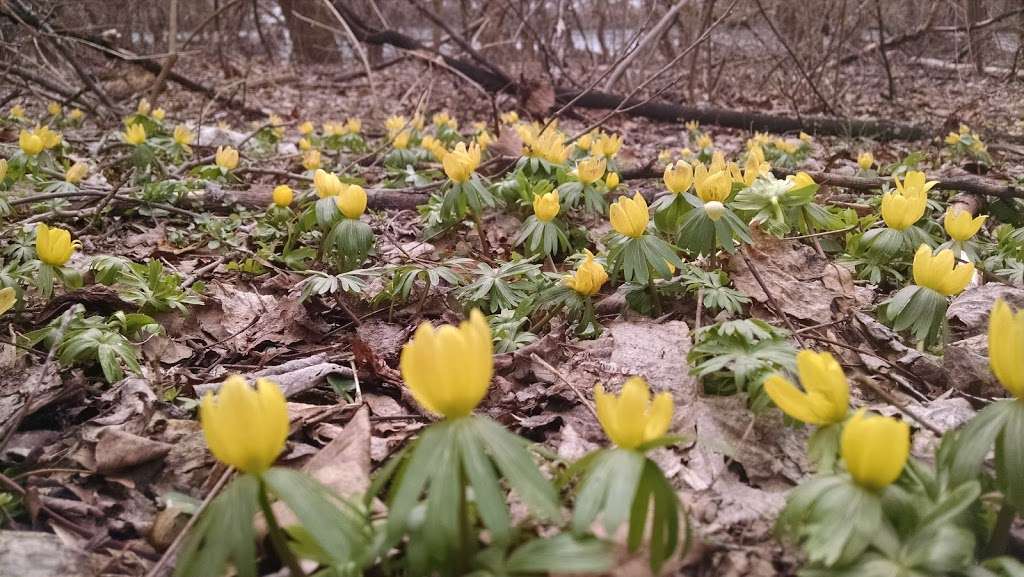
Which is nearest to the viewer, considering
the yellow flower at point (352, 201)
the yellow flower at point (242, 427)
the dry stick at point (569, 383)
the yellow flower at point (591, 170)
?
the yellow flower at point (242, 427)

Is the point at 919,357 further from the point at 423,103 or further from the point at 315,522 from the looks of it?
the point at 423,103

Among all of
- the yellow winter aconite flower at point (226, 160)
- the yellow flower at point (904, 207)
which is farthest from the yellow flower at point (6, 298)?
the yellow flower at point (904, 207)

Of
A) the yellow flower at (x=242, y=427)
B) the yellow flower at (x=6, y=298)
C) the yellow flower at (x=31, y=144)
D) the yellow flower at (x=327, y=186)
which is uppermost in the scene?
the yellow flower at (x=31, y=144)

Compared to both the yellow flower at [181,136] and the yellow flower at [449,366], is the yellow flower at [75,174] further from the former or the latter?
the yellow flower at [449,366]

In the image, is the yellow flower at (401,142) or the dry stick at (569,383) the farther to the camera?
the yellow flower at (401,142)

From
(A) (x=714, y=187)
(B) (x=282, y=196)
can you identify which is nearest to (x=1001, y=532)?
(A) (x=714, y=187)

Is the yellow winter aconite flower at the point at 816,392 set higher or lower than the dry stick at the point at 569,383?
higher

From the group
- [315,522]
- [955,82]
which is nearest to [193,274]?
[315,522]

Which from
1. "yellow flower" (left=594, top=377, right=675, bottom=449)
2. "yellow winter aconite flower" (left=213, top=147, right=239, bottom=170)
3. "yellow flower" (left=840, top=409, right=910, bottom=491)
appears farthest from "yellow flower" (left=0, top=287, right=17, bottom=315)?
"yellow winter aconite flower" (left=213, top=147, right=239, bottom=170)
